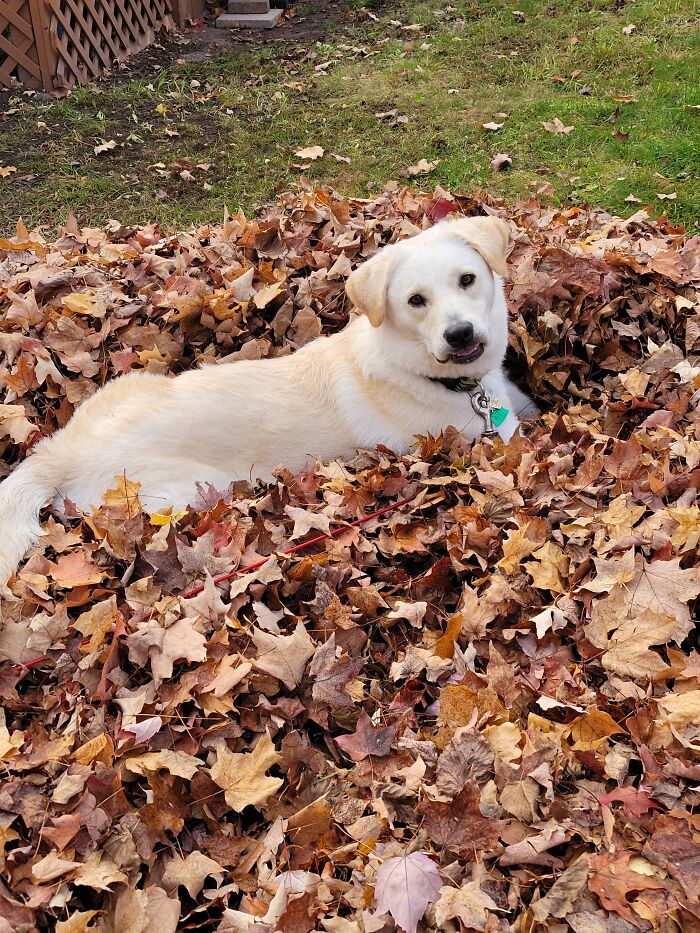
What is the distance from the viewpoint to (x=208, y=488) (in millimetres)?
3818

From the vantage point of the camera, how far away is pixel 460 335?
12.0ft

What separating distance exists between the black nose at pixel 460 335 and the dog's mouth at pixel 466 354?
0.10 feet

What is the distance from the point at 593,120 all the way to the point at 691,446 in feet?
19.2

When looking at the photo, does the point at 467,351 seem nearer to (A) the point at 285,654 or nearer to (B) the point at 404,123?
(A) the point at 285,654

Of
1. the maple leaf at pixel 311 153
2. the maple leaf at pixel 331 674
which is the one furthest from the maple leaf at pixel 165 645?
the maple leaf at pixel 311 153

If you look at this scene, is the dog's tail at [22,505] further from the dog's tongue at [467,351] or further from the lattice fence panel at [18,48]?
the lattice fence panel at [18,48]

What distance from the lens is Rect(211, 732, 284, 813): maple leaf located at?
244 cm

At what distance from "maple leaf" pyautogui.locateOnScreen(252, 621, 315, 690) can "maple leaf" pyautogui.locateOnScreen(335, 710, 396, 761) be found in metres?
0.29

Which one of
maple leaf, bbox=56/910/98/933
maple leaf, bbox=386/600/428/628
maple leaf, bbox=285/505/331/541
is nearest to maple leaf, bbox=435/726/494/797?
maple leaf, bbox=386/600/428/628

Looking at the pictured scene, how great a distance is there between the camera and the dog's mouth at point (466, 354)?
3.73 meters

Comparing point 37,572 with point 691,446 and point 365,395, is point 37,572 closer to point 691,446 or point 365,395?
point 365,395

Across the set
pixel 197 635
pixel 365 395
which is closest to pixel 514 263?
pixel 365 395

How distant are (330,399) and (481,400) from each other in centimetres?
79

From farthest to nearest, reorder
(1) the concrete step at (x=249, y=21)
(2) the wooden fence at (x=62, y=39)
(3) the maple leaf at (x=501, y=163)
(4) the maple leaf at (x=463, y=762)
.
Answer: (1) the concrete step at (x=249, y=21), (2) the wooden fence at (x=62, y=39), (3) the maple leaf at (x=501, y=163), (4) the maple leaf at (x=463, y=762)
